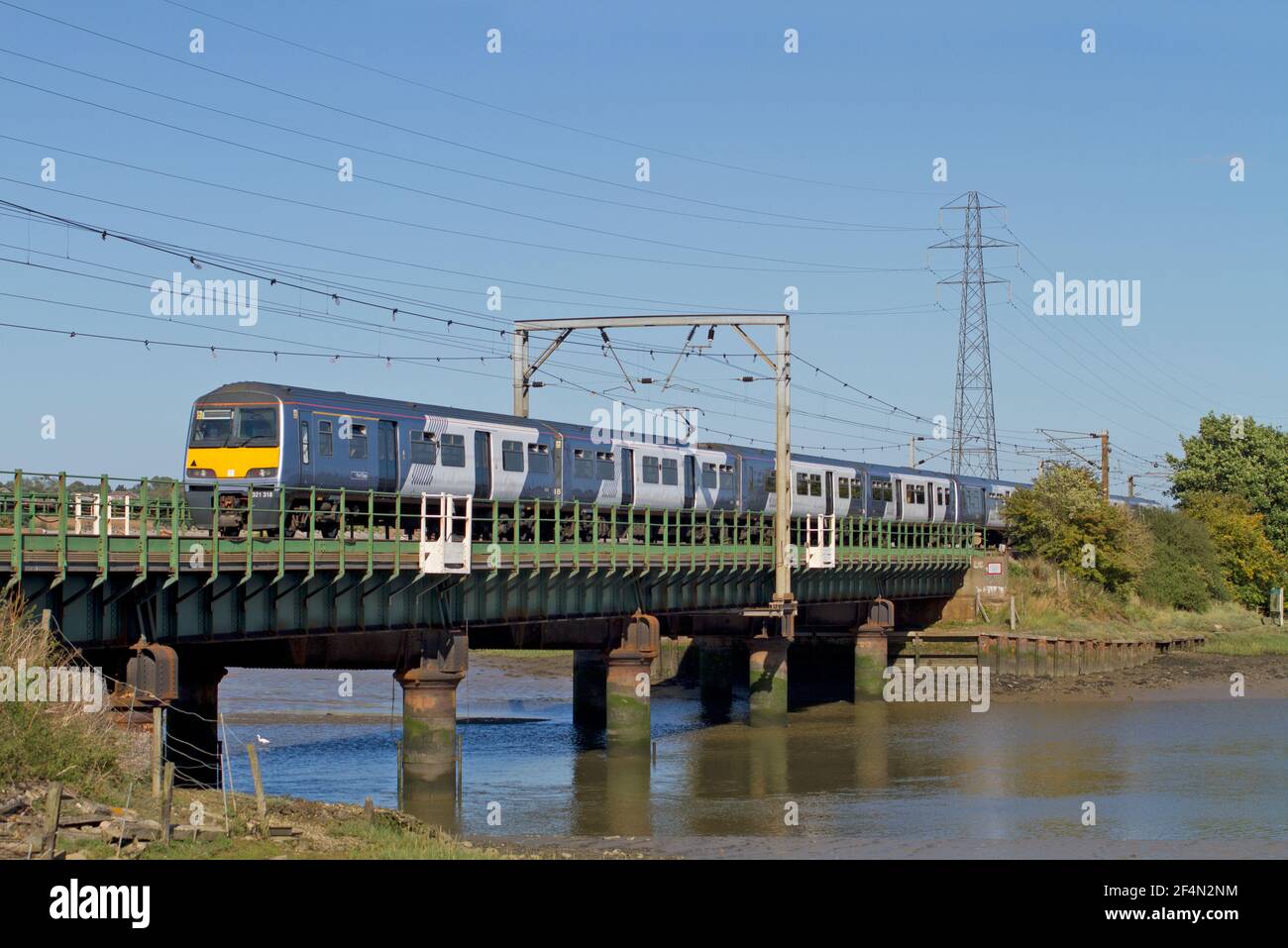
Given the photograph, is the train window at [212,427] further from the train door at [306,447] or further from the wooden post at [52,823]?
the wooden post at [52,823]

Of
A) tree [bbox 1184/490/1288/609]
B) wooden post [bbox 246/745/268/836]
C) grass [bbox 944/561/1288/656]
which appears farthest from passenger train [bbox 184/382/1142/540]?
tree [bbox 1184/490/1288/609]

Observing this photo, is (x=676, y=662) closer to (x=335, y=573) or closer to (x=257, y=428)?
(x=257, y=428)

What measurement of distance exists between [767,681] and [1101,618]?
82.8ft

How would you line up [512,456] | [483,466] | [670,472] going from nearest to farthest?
[483,466], [512,456], [670,472]

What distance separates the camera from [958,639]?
6475cm

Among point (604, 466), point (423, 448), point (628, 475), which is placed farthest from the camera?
point (628, 475)

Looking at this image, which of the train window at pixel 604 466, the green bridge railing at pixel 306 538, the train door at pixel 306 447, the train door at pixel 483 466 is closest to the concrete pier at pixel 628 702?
the green bridge railing at pixel 306 538

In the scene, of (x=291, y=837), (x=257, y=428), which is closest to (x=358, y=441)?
(x=257, y=428)

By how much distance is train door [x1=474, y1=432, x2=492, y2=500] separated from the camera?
4288 cm

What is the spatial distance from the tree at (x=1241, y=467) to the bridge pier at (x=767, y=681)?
169ft

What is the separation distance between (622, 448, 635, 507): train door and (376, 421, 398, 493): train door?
38.3 ft

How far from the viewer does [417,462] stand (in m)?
40.5
